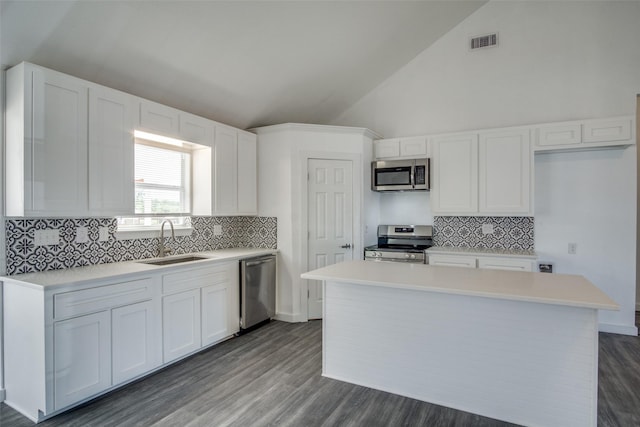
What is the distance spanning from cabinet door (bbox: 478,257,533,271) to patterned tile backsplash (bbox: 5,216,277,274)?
2494mm

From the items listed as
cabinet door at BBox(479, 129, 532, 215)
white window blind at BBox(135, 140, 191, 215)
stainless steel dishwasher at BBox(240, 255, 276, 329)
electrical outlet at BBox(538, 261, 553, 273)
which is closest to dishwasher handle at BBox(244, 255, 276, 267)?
stainless steel dishwasher at BBox(240, 255, 276, 329)

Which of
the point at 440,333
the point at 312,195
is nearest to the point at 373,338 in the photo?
the point at 440,333

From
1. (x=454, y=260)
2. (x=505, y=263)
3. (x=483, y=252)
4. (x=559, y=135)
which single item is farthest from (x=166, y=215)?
(x=559, y=135)

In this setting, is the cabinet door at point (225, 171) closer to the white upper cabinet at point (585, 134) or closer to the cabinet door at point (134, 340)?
the cabinet door at point (134, 340)

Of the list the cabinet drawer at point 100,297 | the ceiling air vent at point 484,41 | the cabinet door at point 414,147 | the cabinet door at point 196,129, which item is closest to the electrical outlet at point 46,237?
the cabinet drawer at point 100,297

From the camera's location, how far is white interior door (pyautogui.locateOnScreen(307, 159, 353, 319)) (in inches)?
171

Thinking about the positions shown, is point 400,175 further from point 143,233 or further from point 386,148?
point 143,233

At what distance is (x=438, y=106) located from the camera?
4801 mm

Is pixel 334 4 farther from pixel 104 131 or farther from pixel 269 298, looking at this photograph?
pixel 269 298

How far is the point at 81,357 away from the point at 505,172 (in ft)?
14.3

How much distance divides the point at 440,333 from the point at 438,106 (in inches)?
133

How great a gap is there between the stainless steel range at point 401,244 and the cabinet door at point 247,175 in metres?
1.58

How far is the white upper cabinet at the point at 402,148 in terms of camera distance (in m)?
4.50

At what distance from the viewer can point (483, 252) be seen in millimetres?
4020
